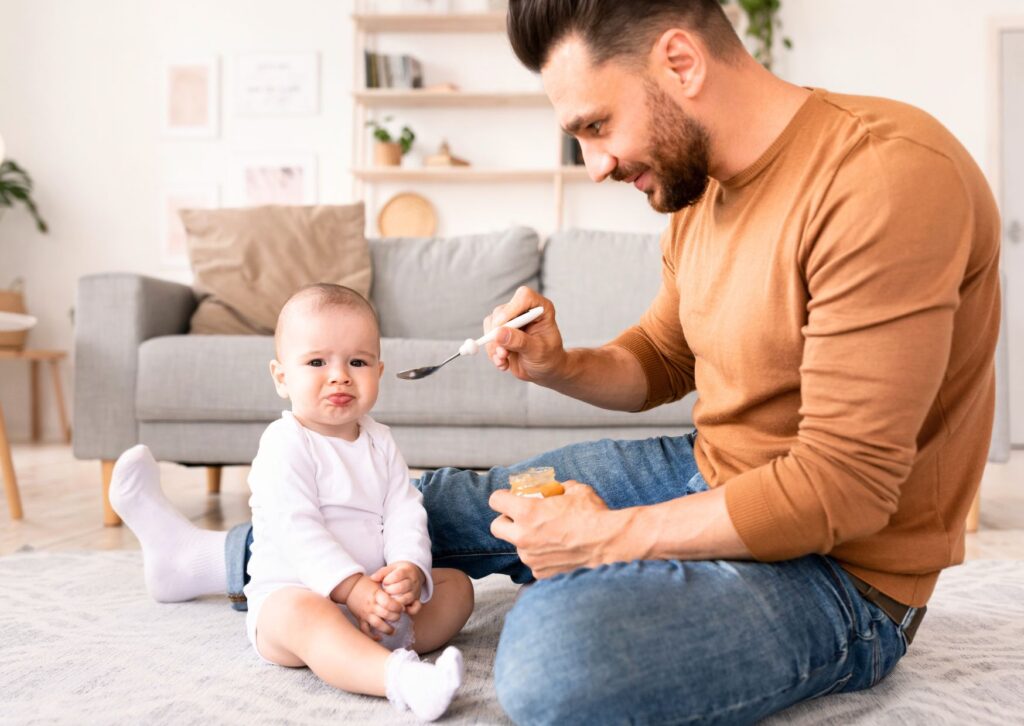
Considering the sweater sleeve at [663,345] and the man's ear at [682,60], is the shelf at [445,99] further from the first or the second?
the man's ear at [682,60]

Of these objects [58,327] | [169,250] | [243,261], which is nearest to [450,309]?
[243,261]

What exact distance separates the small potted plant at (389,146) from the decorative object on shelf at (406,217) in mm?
214

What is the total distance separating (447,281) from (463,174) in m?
1.89

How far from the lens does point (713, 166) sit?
3.50 ft

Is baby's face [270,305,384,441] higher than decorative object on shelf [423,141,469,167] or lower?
lower

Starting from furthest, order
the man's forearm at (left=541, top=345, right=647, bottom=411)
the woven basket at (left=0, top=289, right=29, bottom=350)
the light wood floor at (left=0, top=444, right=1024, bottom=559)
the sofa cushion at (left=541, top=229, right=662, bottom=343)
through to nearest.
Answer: the woven basket at (left=0, top=289, right=29, bottom=350)
the sofa cushion at (left=541, top=229, right=662, bottom=343)
the light wood floor at (left=0, top=444, right=1024, bottom=559)
the man's forearm at (left=541, top=345, right=647, bottom=411)

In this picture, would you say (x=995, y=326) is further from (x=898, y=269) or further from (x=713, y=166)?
(x=713, y=166)

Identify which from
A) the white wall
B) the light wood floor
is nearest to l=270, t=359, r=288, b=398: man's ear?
the light wood floor

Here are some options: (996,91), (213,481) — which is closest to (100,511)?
(213,481)

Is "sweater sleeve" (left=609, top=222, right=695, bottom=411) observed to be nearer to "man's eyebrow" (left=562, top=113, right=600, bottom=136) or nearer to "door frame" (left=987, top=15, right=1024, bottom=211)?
"man's eyebrow" (left=562, top=113, right=600, bottom=136)

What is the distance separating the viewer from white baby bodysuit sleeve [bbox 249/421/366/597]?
3.65 ft

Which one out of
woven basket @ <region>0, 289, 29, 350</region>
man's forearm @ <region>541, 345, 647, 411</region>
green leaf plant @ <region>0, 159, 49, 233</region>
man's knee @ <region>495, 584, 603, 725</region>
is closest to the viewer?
man's knee @ <region>495, 584, 603, 725</region>

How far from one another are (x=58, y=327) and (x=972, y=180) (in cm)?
500

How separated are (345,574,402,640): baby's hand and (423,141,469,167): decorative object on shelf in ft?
12.5
